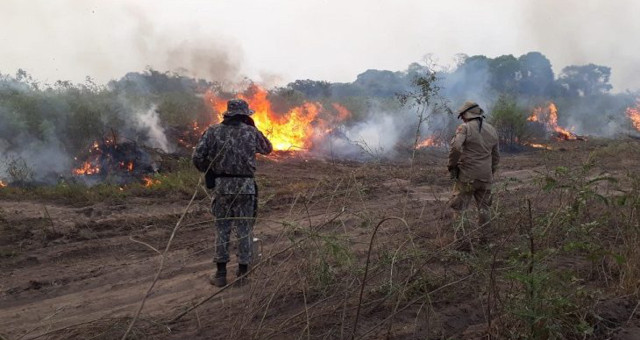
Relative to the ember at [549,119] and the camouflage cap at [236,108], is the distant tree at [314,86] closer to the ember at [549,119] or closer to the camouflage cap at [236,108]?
the ember at [549,119]

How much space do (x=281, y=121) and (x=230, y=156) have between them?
12.7 metres

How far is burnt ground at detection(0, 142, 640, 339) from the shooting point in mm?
3096

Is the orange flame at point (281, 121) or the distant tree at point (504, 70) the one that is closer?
the orange flame at point (281, 121)

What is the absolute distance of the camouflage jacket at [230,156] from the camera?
5078 millimetres

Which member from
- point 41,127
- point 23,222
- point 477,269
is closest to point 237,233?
point 477,269

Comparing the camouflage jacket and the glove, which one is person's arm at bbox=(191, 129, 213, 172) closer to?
the camouflage jacket

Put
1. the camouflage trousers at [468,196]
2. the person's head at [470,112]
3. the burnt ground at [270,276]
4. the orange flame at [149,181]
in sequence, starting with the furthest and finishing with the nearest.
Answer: the orange flame at [149,181]
the person's head at [470,112]
the camouflage trousers at [468,196]
the burnt ground at [270,276]

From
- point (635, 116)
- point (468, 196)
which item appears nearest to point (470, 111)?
point (468, 196)

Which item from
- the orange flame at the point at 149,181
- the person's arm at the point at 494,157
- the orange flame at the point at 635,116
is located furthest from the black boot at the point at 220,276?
the orange flame at the point at 635,116

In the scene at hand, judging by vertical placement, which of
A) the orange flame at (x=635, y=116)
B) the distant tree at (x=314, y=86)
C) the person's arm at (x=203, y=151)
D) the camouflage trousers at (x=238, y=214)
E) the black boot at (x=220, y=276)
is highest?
the distant tree at (x=314, y=86)

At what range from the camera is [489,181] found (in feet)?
20.0

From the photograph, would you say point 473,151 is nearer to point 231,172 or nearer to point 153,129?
point 231,172

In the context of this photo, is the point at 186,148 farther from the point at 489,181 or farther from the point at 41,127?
the point at 489,181

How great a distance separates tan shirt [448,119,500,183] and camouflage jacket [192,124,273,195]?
2.63 meters
